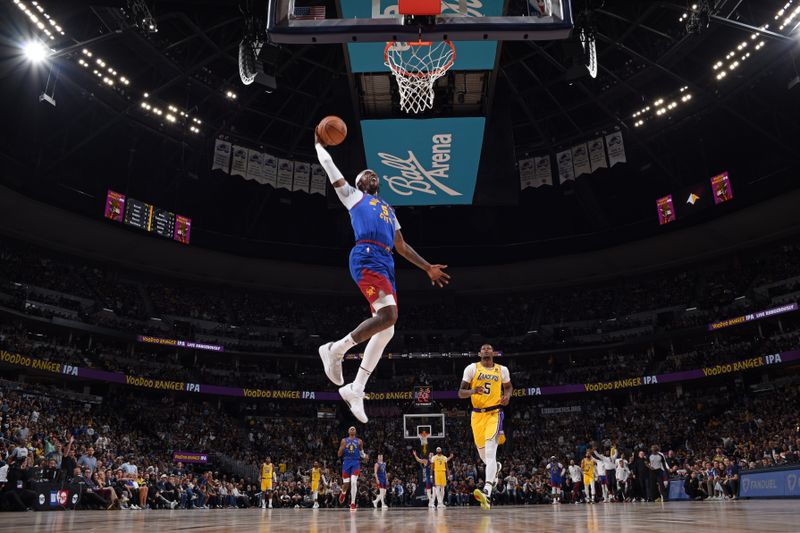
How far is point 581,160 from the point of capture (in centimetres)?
2941

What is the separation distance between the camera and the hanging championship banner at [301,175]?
30.4 meters

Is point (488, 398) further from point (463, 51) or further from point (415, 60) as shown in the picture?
point (463, 51)

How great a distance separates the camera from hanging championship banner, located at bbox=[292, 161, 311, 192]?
1198 inches

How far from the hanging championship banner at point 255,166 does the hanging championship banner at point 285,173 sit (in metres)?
0.94

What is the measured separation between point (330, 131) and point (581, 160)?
1004 inches

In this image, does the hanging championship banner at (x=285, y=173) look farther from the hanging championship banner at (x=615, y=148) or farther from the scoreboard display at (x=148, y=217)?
the hanging championship banner at (x=615, y=148)

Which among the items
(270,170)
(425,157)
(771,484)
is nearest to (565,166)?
(425,157)

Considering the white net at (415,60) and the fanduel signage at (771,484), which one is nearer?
the white net at (415,60)

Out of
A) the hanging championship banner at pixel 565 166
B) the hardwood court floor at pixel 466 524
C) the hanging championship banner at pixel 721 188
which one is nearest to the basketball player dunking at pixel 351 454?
the hardwood court floor at pixel 466 524

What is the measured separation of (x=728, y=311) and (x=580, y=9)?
22.9 meters

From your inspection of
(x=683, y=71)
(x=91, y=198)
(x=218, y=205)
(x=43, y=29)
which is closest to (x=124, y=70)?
(x=43, y=29)

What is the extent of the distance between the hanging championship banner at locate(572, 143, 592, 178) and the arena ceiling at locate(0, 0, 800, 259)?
807 mm

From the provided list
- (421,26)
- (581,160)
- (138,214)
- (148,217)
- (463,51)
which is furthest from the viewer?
(148,217)

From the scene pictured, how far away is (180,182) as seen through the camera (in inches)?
1344
